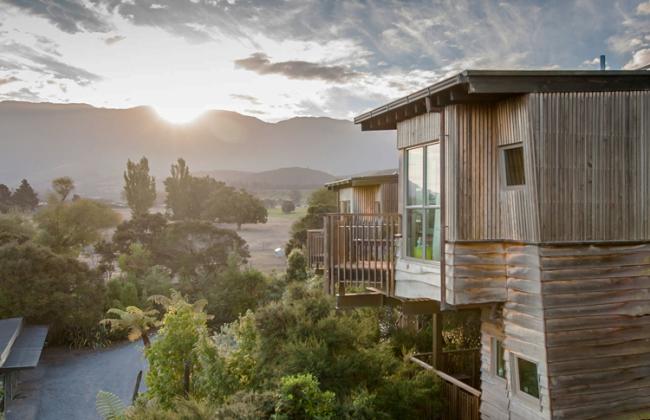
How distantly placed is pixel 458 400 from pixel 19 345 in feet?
61.9

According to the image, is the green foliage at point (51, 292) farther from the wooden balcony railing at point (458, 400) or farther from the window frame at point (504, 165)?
the window frame at point (504, 165)

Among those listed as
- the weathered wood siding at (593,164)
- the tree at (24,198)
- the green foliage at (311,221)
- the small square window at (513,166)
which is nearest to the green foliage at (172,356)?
the small square window at (513,166)

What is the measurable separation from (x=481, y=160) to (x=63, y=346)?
27113 millimetres

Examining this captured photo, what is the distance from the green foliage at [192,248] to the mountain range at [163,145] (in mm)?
89975

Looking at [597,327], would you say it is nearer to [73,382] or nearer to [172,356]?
[172,356]

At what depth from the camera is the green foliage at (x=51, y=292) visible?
25.6 metres

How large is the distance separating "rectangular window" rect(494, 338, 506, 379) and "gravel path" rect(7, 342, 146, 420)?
49.1ft

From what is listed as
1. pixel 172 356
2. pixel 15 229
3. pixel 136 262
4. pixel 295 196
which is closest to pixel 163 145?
pixel 295 196

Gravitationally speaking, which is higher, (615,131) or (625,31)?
(625,31)

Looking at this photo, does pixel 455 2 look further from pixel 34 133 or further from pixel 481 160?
pixel 34 133

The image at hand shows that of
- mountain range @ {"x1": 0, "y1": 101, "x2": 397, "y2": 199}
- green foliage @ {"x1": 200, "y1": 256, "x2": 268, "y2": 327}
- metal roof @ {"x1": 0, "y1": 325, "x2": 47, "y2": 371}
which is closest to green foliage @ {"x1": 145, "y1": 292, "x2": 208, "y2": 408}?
metal roof @ {"x1": 0, "y1": 325, "x2": 47, "y2": 371}

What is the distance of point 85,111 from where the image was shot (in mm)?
191750

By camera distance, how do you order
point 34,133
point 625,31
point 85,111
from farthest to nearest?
point 85,111 → point 34,133 → point 625,31

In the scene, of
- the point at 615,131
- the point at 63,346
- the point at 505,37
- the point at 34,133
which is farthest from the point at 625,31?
the point at 34,133
